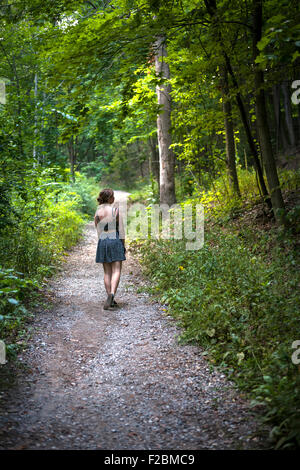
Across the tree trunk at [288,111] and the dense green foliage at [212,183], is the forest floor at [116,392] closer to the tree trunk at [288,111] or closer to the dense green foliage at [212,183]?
the dense green foliage at [212,183]

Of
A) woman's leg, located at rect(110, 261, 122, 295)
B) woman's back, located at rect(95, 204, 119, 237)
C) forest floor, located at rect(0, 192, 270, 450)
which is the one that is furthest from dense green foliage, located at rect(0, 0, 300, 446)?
woman's back, located at rect(95, 204, 119, 237)

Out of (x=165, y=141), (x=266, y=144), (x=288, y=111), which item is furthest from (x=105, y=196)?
(x=288, y=111)

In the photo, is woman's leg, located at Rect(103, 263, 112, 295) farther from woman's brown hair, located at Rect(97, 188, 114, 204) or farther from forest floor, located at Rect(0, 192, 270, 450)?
woman's brown hair, located at Rect(97, 188, 114, 204)

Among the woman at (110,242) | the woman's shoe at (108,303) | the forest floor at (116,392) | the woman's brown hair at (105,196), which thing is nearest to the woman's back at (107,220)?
the woman at (110,242)

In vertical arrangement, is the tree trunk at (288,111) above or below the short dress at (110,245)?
above

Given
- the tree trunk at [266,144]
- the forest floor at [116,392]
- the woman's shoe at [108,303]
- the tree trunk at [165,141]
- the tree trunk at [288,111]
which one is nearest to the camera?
the forest floor at [116,392]

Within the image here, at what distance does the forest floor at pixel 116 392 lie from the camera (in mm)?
3172

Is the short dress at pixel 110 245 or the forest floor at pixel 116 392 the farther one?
the short dress at pixel 110 245

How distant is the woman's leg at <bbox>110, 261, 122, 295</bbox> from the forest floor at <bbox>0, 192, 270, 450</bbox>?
623mm

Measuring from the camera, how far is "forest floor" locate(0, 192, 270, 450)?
3172mm

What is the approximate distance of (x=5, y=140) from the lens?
609cm

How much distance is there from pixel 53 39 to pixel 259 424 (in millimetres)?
8076

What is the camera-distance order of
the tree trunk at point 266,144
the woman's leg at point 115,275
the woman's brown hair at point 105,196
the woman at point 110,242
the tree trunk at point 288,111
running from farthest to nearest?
the tree trunk at point 288,111, the woman's brown hair at point 105,196, the woman at point 110,242, the woman's leg at point 115,275, the tree trunk at point 266,144

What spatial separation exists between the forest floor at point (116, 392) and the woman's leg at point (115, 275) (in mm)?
623
